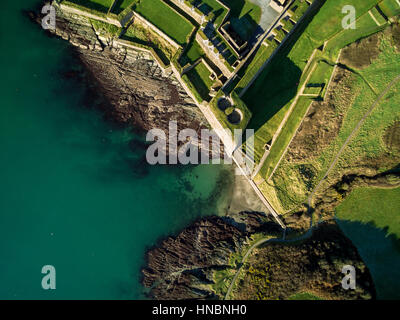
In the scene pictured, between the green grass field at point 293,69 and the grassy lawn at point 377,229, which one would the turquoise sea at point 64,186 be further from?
the grassy lawn at point 377,229

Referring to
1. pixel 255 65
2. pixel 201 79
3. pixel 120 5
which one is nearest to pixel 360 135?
pixel 255 65

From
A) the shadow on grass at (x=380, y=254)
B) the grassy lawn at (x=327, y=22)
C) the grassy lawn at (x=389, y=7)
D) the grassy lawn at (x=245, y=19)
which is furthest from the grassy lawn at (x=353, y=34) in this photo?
the shadow on grass at (x=380, y=254)

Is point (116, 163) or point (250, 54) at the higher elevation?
point (250, 54)

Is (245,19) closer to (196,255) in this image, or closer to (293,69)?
(293,69)

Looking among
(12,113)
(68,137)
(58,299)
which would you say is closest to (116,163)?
(68,137)

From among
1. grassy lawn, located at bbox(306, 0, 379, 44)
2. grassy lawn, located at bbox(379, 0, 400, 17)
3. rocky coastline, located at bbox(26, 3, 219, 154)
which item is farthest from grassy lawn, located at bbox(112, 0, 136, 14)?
grassy lawn, located at bbox(379, 0, 400, 17)

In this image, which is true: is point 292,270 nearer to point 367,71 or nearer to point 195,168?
point 195,168
